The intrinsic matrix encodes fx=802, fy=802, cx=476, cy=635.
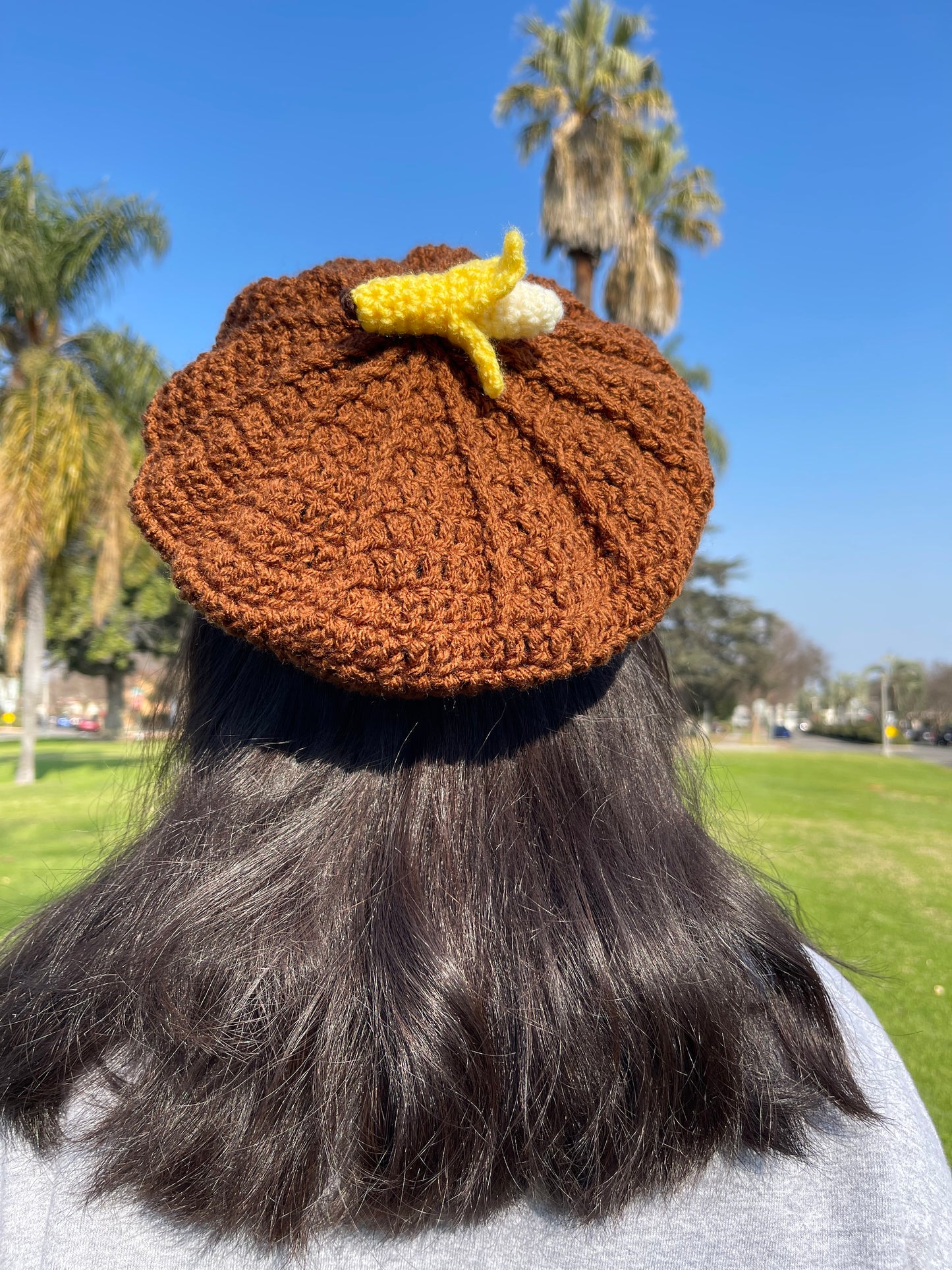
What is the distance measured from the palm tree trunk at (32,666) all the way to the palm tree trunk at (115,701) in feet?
36.0

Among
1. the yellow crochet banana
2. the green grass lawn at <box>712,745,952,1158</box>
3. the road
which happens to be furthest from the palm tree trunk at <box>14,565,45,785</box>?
the road

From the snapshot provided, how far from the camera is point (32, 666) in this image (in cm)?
1076

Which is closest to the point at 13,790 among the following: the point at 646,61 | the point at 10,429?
the point at 10,429

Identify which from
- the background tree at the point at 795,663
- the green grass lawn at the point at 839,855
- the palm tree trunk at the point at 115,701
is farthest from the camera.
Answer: the background tree at the point at 795,663

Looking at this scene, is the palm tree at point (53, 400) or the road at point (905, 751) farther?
the road at point (905, 751)

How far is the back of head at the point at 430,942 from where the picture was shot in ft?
2.06

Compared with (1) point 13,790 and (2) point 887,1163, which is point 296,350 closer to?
(2) point 887,1163

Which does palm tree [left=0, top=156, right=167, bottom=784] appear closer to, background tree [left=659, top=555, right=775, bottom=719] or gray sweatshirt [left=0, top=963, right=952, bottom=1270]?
gray sweatshirt [left=0, top=963, right=952, bottom=1270]

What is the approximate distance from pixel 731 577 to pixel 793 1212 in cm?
3232

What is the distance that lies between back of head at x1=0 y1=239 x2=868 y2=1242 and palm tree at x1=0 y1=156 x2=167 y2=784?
9963 mm

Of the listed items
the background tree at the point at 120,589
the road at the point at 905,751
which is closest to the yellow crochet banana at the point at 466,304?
the background tree at the point at 120,589

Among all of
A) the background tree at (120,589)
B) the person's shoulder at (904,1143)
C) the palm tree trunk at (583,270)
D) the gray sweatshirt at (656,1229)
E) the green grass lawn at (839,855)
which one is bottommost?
the green grass lawn at (839,855)

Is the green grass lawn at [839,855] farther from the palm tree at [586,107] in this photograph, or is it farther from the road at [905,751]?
the road at [905,751]

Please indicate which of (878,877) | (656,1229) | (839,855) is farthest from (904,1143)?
(839,855)
